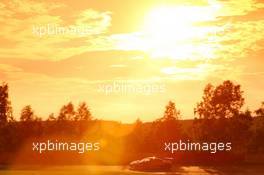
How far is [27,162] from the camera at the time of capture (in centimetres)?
4722

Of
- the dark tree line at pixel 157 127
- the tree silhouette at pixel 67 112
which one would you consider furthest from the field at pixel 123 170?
the tree silhouette at pixel 67 112

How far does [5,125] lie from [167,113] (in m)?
15.4

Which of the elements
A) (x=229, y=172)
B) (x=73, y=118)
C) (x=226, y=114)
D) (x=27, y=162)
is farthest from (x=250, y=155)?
Answer: (x=27, y=162)

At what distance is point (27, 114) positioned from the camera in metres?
46.4

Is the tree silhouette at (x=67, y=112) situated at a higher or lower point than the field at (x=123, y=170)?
higher

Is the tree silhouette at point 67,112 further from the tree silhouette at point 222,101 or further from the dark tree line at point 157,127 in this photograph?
the tree silhouette at point 222,101

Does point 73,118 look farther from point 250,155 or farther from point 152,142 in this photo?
point 250,155

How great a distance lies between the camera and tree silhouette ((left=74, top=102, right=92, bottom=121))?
52.3 metres

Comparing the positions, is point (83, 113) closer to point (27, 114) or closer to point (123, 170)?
point (27, 114)

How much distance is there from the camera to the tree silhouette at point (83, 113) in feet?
172

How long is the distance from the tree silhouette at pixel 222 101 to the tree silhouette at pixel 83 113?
11890 millimetres

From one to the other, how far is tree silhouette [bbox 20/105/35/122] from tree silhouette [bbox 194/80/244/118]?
50.8 feet

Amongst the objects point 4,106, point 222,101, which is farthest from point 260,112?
point 4,106

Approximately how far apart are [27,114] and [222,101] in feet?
58.6
